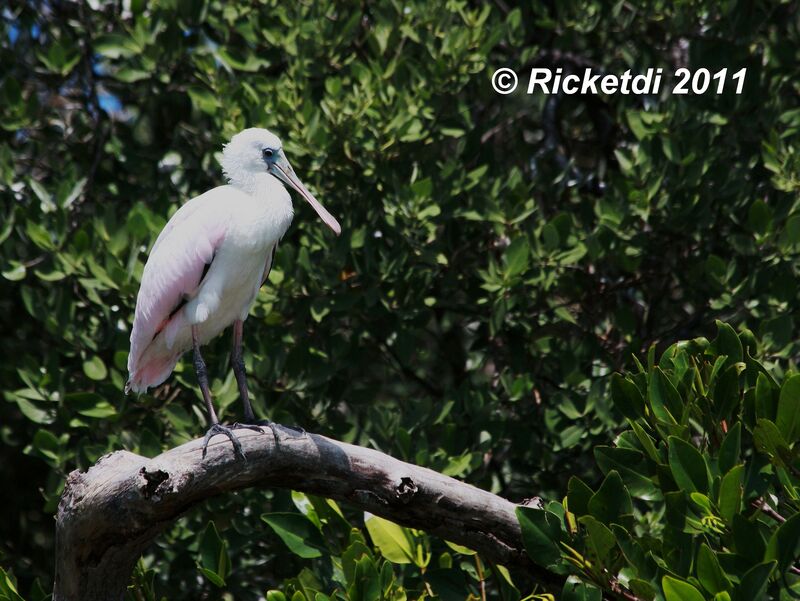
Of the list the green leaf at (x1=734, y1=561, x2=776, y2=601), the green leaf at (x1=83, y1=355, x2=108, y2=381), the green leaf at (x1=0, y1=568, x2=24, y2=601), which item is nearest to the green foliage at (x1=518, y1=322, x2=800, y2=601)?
the green leaf at (x1=734, y1=561, x2=776, y2=601)

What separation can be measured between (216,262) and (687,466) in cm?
220

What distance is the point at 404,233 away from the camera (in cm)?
521

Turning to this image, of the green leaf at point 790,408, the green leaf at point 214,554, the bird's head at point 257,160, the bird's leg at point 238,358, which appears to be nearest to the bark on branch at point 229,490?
the green leaf at point 214,554

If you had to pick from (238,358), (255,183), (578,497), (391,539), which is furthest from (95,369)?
(578,497)

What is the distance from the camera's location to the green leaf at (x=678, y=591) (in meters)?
3.03

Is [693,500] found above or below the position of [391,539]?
above

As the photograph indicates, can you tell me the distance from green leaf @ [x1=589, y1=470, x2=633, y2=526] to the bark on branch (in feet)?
1.76

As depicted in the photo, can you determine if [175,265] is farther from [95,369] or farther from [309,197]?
[95,369]

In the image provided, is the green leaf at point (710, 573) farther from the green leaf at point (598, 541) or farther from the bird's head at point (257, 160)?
the bird's head at point (257, 160)

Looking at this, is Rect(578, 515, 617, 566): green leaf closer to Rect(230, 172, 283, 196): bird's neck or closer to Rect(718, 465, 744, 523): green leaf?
Rect(718, 465, 744, 523): green leaf

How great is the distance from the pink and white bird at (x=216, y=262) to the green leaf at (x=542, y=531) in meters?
1.45

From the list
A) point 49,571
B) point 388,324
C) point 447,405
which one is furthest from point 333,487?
point 49,571

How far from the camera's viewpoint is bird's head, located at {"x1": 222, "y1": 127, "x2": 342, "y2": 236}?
16.1 ft

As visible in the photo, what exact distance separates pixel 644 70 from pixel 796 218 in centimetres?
126
